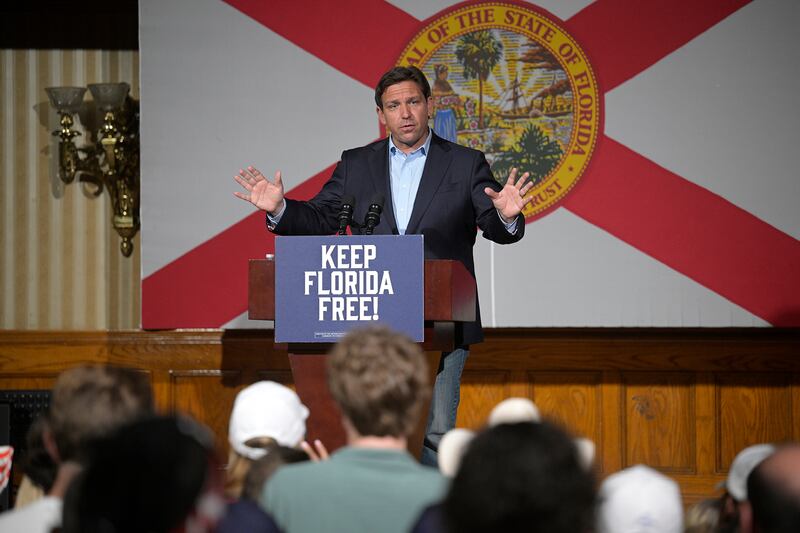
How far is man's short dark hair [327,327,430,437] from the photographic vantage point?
189cm

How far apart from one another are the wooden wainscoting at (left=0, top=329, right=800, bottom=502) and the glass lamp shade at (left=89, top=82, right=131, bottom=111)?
1.15 m

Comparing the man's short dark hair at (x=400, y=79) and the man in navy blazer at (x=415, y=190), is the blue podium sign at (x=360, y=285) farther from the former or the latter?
the man's short dark hair at (x=400, y=79)

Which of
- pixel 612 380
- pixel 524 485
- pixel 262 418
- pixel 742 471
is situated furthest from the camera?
pixel 612 380

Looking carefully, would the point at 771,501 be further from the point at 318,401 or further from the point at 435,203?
the point at 435,203

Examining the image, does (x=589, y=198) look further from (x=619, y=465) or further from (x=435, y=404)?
(x=435, y=404)

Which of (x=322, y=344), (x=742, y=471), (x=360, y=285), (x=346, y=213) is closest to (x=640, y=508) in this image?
(x=742, y=471)

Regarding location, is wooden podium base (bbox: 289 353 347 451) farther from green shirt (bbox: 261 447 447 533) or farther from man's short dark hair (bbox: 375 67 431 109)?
green shirt (bbox: 261 447 447 533)

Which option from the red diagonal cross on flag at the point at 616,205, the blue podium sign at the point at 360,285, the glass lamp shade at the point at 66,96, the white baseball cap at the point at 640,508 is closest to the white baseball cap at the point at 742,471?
the white baseball cap at the point at 640,508

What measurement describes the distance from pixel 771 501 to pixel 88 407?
1.12 metres

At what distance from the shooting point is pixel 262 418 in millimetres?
2402

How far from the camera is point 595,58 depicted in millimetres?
5215

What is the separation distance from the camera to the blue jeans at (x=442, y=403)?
3.41 m

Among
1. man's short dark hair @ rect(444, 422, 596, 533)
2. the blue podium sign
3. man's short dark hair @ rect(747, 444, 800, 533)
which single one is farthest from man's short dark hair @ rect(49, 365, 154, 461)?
the blue podium sign

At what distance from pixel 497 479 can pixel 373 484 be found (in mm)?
409
